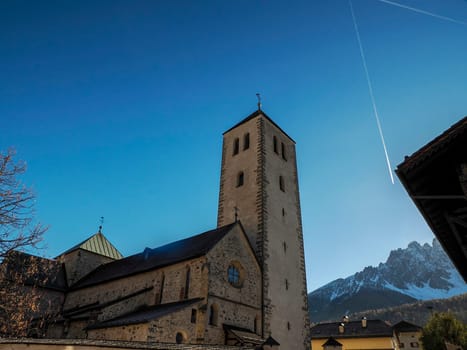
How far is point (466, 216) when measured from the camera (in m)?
8.18

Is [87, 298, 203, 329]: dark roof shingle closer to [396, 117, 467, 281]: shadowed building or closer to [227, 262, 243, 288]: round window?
[227, 262, 243, 288]: round window

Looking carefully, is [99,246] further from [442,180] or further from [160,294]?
[442,180]

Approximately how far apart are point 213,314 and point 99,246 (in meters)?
24.1

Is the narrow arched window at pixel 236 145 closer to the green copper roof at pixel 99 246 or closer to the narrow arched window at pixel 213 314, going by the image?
the narrow arched window at pixel 213 314

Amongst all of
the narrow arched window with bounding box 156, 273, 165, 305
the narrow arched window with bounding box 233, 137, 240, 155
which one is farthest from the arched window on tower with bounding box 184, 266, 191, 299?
the narrow arched window with bounding box 233, 137, 240, 155

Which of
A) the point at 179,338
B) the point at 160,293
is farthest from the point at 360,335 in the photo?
the point at 179,338

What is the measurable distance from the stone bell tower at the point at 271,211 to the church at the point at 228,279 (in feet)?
0.25

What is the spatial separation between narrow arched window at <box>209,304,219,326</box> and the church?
5 centimetres

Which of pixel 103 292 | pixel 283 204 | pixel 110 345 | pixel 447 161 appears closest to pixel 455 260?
pixel 447 161

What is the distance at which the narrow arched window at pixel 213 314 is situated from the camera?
62.4 ft

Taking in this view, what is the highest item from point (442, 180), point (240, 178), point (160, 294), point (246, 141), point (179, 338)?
point (246, 141)

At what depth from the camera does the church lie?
60.4 ft

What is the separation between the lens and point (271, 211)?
86.9 ft

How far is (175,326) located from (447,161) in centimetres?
1412
